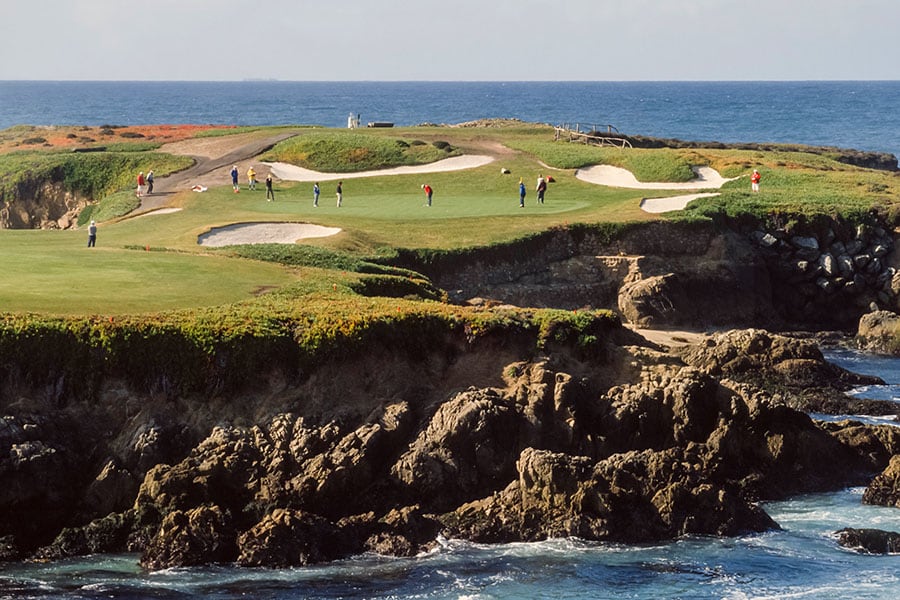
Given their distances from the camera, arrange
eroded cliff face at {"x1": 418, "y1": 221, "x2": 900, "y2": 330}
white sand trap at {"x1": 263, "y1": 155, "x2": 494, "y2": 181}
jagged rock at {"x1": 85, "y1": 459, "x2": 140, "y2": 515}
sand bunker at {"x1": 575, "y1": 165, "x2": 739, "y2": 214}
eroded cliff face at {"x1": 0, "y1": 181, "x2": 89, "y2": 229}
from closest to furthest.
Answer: jagged rock at {"x1": 85, "y1": 459, "x2": 140, "y2": 515}
eroded cliff face at {"x1": 418, "y1": 221, "x2": 900, "y2": 330}
sand bunker at {"x1": 575, "y1": 165, "x2": 739, "y2": 214}
white sand trap at {"x1": 263, "y1": 155, "x2": 494, "y2": 181}
eroded cliff face at {"x1": 0, "y1": 181, "x2": 89, "y2": 229}

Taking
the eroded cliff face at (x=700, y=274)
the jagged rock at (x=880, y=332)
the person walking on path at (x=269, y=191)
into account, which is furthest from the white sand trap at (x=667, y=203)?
the person walking on path at (x=269, y=191)

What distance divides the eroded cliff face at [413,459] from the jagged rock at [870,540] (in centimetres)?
180

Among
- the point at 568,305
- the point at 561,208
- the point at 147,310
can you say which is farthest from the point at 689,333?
the point at 147,310

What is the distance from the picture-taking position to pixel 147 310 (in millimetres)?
36750

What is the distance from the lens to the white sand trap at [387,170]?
74.2 m

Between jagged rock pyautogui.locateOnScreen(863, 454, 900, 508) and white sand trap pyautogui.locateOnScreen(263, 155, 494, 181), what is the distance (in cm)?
4340

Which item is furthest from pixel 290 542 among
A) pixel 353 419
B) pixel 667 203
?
pixel 667 203

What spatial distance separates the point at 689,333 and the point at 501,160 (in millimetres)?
27447

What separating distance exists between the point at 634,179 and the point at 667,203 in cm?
858

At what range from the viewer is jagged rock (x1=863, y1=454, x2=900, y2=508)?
33.6m

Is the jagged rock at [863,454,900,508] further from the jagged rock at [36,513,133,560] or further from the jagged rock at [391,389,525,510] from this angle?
the jagged rock at [36,513,133,560]

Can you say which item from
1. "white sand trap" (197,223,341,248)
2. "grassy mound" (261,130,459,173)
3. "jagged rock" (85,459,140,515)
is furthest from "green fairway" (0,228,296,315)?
Answer: "grassy mound" (261,130,459,173)

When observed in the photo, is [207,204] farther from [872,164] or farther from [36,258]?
[872,164]

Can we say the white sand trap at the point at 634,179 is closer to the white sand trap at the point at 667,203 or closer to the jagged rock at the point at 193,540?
the white sand trap at the point at 667,203
